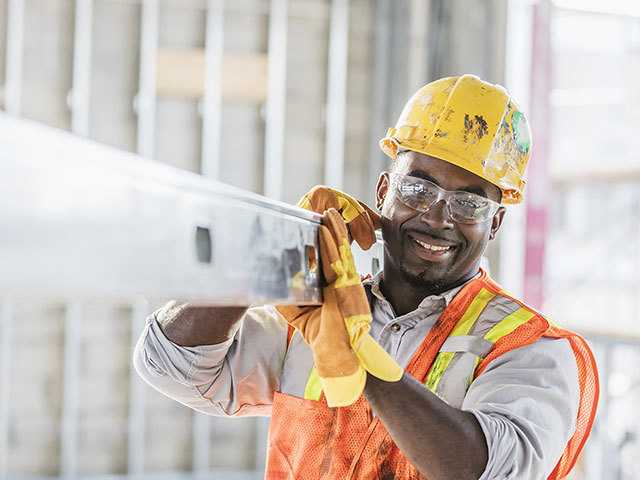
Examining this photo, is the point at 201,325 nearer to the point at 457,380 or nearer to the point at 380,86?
the point at 457,380

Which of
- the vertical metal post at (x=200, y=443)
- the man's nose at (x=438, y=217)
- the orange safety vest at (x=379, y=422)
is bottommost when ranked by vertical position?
the vertical metal post at (x=200, y=443)

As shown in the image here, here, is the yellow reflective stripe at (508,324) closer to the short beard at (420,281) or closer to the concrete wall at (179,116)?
the short beard at (420,281)

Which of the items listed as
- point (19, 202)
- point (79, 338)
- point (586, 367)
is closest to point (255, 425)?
point (79, 338)

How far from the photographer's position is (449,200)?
1.69 m

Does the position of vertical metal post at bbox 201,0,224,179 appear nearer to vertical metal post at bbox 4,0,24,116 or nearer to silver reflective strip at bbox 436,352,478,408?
vertical metal post at bbox 4,0,24,116

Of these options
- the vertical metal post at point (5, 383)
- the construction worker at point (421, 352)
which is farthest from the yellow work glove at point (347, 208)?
the vertical metal post at point (5, 383)

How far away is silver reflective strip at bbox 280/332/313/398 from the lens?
5.63 feet

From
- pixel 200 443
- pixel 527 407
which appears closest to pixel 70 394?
pixel 200 443

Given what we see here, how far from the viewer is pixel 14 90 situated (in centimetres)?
551

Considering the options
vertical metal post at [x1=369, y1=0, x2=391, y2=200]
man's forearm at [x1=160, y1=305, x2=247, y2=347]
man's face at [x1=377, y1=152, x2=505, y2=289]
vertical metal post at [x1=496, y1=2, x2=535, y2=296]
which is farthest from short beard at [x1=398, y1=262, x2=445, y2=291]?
vertical metal post at [x1=369, y1=0, x2=391, y2=200]

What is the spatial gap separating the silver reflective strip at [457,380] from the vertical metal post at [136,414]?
168 inches

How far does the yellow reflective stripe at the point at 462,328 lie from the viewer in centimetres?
160

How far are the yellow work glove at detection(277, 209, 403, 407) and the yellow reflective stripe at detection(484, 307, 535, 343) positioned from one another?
34 centimetres

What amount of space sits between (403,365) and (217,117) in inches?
173
